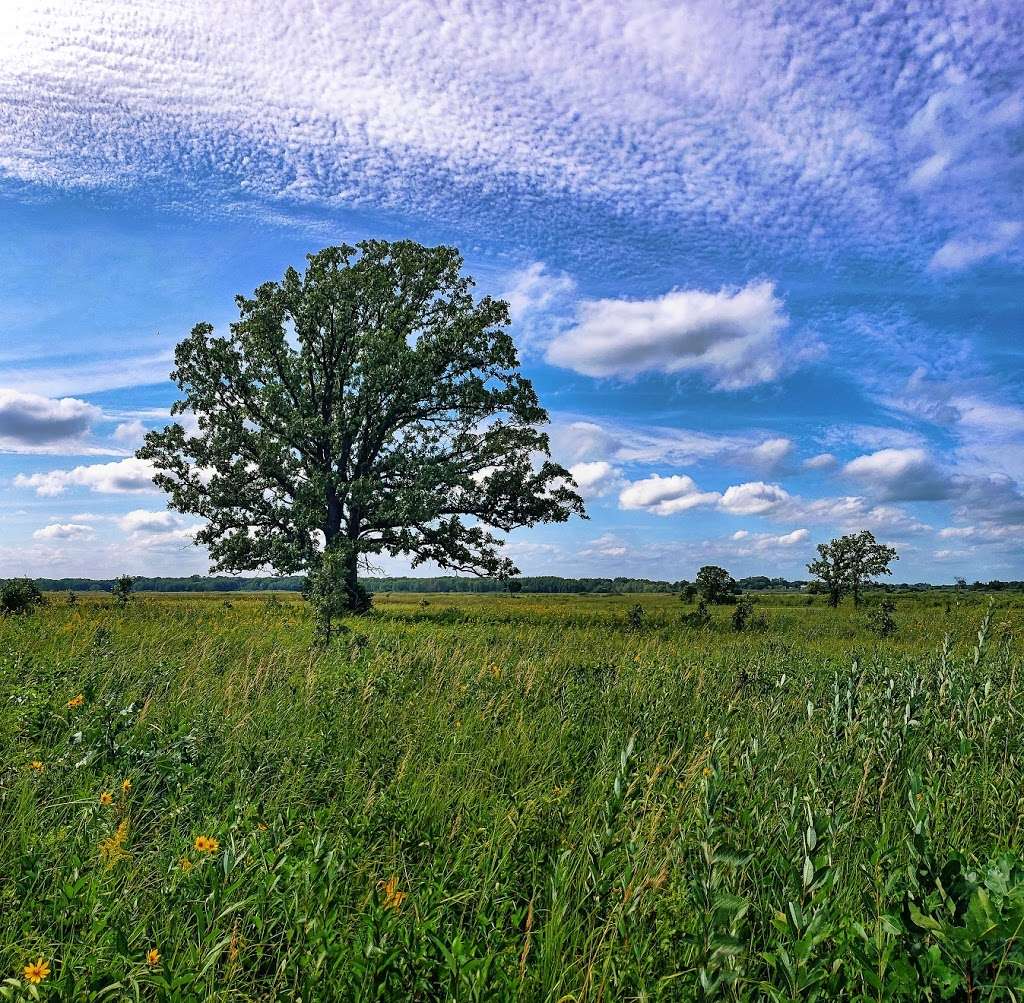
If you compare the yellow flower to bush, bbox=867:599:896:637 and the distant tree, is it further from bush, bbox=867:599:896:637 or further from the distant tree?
the distant tree

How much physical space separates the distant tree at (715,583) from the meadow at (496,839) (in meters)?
21.9

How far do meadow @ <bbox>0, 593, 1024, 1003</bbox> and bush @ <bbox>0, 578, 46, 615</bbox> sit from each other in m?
16.7

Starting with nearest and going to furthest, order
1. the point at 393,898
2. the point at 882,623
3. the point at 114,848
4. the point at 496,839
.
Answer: the point at 393,898 → the point at 114,848 → the point at 496,839 → the point at 882,623

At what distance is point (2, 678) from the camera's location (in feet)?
27.8

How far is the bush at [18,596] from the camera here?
22938 millimetres

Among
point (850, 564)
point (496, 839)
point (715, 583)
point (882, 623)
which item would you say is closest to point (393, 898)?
point (496, 839)

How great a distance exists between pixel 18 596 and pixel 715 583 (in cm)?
2587

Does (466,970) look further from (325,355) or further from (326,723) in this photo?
(325,355)

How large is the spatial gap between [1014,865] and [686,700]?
21.1ft

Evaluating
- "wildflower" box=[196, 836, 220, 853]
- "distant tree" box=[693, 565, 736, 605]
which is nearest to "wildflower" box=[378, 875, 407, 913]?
"wildflower" box=[196, 836, 220, 853]

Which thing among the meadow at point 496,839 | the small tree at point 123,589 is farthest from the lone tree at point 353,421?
the meadow at point 496,839

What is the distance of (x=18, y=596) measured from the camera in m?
23.5

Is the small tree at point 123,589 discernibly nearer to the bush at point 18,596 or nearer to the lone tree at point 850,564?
the bush at point 18,596

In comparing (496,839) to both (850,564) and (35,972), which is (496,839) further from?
(850,564)
